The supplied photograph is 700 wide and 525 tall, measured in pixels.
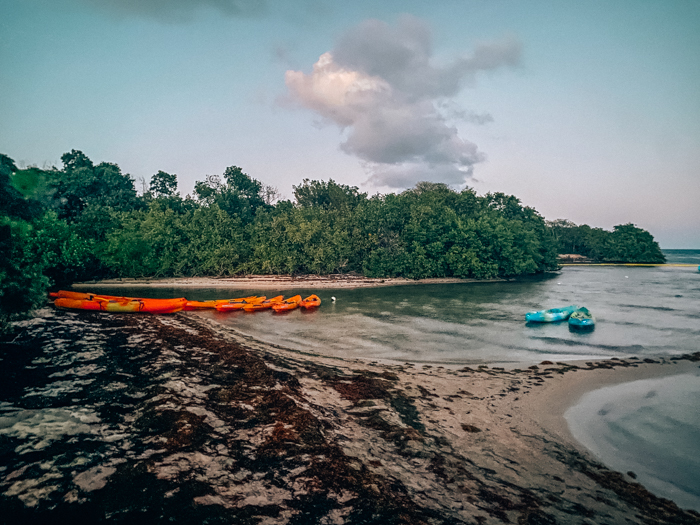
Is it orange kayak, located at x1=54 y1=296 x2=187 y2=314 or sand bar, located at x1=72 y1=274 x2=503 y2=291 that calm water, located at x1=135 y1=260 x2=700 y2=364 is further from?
sand bar, located at x1=72 y1=274 x2=503 y2=291

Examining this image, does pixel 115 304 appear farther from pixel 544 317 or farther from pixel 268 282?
pixel 544 317

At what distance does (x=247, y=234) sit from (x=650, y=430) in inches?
2039

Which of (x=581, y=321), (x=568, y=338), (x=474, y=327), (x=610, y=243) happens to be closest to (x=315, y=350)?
(x=474, y=327)

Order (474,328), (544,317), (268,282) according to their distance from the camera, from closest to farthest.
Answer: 1. (474,328)
2. (544,317)
3. (268,282)

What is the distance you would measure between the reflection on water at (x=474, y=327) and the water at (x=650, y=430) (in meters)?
3.86

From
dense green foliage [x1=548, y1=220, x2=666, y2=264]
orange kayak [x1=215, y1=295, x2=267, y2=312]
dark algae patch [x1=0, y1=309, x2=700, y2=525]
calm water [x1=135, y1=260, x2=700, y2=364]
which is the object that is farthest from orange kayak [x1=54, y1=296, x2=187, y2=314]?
dense green foliage [x1=548, y1=220, x2=666, y2=264]

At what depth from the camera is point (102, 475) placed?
5801mm

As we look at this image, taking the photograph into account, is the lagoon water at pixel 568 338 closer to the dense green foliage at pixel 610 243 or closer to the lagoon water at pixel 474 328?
the lagoon water at pixel 474 328

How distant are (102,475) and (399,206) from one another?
55287 millimetres

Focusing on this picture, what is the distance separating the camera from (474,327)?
839 inches

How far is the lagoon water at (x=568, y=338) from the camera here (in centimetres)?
825

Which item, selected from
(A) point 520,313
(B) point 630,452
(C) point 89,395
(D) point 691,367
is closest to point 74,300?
(C) point 89,395

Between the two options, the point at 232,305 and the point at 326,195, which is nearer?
the point at 232,305

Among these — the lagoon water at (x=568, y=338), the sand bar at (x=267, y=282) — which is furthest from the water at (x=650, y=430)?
the sand bar at (x=267, y=282)
